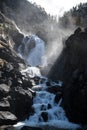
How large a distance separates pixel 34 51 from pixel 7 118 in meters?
44.0

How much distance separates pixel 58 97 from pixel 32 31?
67.9m

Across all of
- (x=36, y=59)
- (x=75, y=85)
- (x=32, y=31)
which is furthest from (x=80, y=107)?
(x=32, y=31)

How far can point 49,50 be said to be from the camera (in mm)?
90312

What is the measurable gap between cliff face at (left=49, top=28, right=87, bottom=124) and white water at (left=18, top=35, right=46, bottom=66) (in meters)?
22.3

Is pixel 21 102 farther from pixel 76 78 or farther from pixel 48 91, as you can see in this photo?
pixel 76 78

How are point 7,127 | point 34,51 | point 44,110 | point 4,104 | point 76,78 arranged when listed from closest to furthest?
point 7,127 < point 4,104 < point 44,110 < point 76,78 < point 34,51

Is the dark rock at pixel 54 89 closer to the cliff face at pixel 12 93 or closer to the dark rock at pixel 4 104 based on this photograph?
the cliff face at pixel 12 93

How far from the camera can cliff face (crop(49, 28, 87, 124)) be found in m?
50.7

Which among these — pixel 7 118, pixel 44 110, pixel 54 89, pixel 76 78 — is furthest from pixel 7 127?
pixel 54 89

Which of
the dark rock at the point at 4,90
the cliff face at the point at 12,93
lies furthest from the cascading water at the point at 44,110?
the dark rock at the point at 4,90

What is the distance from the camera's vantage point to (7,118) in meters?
47.5

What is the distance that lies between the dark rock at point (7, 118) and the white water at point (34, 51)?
37339 millimetres

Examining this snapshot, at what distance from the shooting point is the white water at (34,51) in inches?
3419

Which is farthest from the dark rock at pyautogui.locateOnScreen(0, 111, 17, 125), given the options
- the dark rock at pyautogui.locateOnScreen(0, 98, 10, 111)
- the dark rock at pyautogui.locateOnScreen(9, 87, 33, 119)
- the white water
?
the white water
